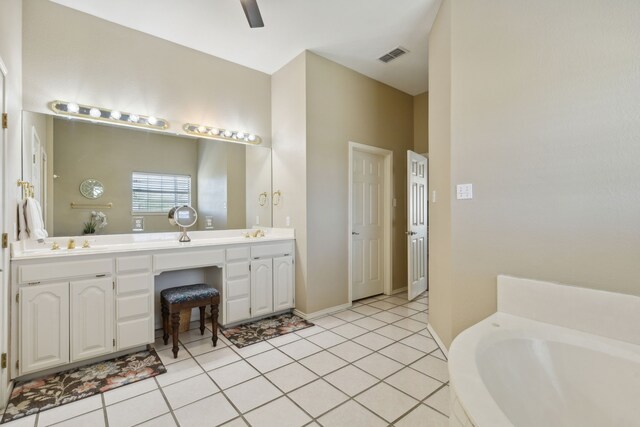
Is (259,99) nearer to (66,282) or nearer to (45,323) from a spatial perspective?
(66,282)

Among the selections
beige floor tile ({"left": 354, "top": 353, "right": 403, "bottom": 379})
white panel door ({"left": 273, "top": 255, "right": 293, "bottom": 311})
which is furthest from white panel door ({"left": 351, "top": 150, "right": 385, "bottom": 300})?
beige floor tile ({"left": 354, "top": 353, "right": 403, "bottom": 379})

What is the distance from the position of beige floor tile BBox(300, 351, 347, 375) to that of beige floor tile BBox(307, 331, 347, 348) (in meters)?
0.18

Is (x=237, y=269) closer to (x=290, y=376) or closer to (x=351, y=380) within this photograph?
(x=290, y=376)

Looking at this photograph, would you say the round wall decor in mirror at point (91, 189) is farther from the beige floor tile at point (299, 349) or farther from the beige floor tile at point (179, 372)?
the beige floor tile at point (299, 349)

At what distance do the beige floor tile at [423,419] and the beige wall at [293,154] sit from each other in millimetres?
1756

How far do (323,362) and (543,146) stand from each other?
2.18 metres

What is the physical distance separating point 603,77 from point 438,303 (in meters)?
1.96

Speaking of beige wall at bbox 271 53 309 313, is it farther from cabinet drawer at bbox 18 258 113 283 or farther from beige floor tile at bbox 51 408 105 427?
beige floor tile at bbox 51 408 105 427

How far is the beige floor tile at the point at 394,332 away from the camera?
2.85 m

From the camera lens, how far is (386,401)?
6.11 ft

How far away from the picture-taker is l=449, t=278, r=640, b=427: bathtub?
47.9 inches

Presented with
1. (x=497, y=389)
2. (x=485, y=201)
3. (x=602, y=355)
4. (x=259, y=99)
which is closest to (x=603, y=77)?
(x=485, y=201)

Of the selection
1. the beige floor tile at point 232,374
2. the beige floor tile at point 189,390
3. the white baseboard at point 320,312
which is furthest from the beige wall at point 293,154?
the beige floor tile at point 189,390

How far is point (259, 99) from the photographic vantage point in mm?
3789
